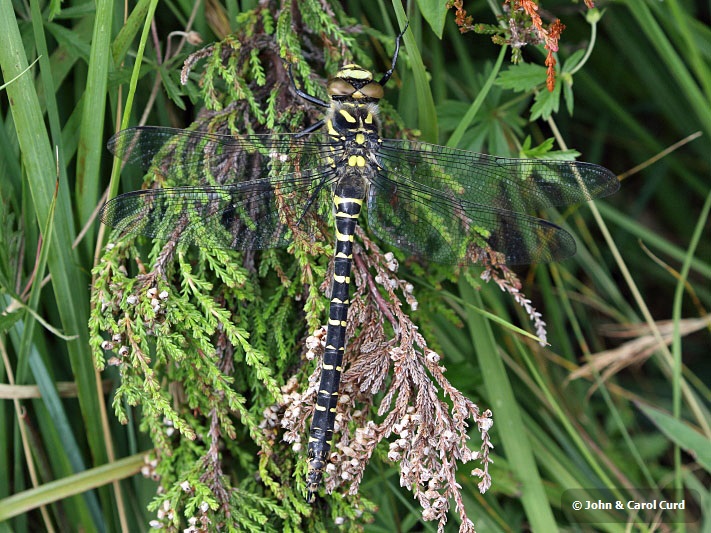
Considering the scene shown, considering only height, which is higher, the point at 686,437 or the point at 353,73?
the point at 353,73

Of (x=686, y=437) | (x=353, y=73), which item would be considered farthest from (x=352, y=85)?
(x=686, y=437)

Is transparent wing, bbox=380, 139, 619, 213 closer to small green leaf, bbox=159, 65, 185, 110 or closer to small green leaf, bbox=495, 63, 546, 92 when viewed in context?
small green leaf, bbox=495, 63, 546, 92

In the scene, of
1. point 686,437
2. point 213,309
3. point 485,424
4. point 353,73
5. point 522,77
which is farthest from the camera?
point 686,437

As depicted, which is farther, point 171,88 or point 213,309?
point 171,88

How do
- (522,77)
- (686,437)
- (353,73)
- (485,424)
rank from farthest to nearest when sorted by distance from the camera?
(686,437) < (522,77) < (353,73) < (485,424)

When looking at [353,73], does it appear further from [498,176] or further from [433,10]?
[498,176]

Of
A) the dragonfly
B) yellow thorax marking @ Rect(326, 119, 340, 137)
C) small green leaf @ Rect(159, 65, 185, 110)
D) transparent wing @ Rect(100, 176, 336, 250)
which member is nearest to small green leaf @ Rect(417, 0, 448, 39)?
the dragonfly

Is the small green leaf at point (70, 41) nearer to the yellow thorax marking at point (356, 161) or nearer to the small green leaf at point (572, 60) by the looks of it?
the yellow thorax marking at point (356, 161)

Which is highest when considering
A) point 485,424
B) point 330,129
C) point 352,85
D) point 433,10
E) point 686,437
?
point 433,10
